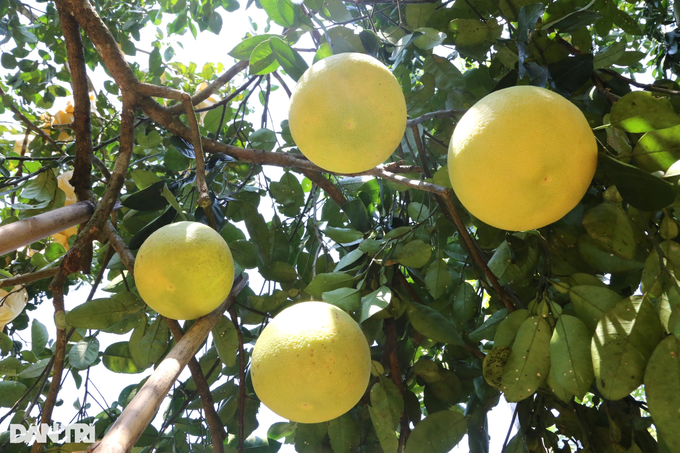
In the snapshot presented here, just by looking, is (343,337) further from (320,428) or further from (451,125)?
(451,125)

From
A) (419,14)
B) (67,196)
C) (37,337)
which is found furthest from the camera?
(67,196)

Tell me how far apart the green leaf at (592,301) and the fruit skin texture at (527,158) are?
0.14 metres

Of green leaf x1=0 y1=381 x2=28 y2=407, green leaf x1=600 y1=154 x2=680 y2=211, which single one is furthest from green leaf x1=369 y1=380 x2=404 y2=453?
green leaf x1=0 y1=381 x2=28 y2=407

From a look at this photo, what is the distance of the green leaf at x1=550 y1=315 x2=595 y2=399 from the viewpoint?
67 cm

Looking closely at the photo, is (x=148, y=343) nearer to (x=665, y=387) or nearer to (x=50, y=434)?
(x=50, y=434)

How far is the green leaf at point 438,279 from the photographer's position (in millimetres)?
1071

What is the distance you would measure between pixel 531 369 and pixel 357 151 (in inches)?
18.9

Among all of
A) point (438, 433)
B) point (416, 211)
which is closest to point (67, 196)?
point (416, 211)

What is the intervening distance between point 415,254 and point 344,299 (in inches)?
7.8

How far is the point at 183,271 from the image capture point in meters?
0.88

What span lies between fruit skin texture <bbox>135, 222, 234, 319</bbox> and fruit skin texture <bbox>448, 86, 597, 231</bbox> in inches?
20.2

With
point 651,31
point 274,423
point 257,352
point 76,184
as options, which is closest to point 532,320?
point 257,352

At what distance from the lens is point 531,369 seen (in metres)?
0.75

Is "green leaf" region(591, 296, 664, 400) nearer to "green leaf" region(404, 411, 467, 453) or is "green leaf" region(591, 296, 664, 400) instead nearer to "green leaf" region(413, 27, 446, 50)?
"green leaf" region(404, 411, 467, 453)
